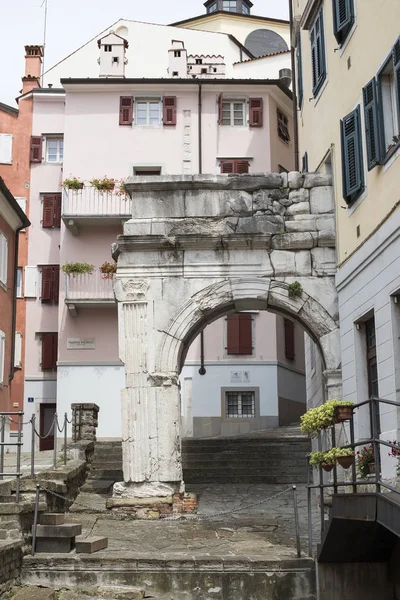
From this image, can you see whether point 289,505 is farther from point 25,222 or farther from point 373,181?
point 25,222

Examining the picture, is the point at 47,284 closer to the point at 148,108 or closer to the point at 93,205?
the point at 93,205

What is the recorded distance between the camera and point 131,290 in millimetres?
15648

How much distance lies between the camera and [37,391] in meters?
31.5

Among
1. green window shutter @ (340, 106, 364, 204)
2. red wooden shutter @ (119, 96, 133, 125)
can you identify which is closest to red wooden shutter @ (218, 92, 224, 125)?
red wooden shutter @ (119, 96, 133, 125)

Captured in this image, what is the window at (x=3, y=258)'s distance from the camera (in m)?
24.6

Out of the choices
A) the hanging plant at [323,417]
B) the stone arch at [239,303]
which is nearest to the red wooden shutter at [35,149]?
the stone arch at [239,303]

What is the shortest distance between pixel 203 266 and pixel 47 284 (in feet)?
56.1

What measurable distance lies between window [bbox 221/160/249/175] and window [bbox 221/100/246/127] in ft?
4.82

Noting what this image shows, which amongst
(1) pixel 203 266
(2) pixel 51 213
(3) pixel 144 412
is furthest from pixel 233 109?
(3) pixel 144 412

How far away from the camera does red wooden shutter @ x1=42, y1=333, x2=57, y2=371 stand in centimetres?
3150

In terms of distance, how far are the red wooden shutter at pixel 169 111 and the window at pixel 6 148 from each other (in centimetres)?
625

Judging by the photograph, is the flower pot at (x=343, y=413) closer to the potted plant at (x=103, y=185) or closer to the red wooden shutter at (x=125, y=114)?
the potted plant at (x=103, y=185)

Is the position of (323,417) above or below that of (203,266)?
below

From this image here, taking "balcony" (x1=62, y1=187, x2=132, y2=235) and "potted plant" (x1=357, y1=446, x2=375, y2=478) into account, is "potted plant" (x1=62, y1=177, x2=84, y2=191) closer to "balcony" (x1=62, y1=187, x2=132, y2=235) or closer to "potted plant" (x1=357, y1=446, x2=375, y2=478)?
"balcony" (x1=62, y1=187, x2=132, y2=235)
